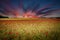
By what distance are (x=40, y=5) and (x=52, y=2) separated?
266 mm

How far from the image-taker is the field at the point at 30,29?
2.14 metres

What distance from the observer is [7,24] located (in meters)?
2.29

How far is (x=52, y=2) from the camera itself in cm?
233

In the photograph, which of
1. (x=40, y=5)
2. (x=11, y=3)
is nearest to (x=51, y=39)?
(x=40, y=5)

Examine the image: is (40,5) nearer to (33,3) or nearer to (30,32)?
(33,3)

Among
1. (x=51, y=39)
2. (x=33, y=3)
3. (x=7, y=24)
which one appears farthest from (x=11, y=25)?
(x=51, y=39)

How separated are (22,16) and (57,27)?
2.56 feet

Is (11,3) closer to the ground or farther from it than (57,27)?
farther from it

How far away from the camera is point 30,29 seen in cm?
224

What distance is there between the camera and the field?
7.01 ft

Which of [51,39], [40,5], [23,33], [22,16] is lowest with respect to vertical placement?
[51,39]

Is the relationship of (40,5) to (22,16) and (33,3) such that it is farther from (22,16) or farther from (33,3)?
(22,16)

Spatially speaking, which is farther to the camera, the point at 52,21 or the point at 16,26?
the point at 52,21

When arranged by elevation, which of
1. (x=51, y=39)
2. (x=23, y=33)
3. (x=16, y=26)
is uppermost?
(x=16, y=26)
